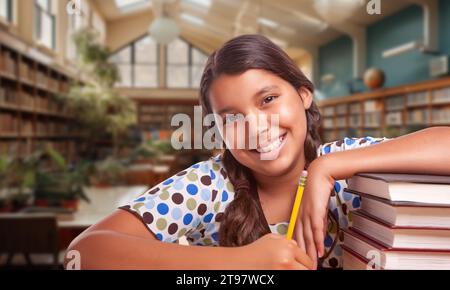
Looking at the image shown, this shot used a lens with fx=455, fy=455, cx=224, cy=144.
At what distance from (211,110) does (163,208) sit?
12 centimetres

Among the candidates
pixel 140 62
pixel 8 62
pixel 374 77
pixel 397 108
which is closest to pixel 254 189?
pixel 374 77

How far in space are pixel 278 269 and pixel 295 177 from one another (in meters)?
0.18

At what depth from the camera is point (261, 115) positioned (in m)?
0.43

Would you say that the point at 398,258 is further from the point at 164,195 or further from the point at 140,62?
the point at 140,62

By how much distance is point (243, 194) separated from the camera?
1.69ft

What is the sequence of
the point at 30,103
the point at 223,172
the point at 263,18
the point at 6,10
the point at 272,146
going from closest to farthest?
the point at 272,146
the point at 223,172
the point at 263,18
the point at 6,10
the point at 30,103

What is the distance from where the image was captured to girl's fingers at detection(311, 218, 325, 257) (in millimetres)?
400

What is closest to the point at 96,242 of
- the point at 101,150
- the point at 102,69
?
the point at 102,69

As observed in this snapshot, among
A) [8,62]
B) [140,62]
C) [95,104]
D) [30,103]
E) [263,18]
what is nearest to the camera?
[263,18]

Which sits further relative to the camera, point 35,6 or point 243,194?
point 35,6

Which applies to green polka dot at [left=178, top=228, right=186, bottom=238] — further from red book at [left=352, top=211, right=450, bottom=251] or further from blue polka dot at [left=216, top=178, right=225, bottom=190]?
red book at [left=352, top=211, right=450, bottom=251]

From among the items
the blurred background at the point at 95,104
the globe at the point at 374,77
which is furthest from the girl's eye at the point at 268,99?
the globe at the point at 374,77

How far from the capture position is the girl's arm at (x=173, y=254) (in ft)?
1.16

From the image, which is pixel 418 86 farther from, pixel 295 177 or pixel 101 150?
pixel 295 177
